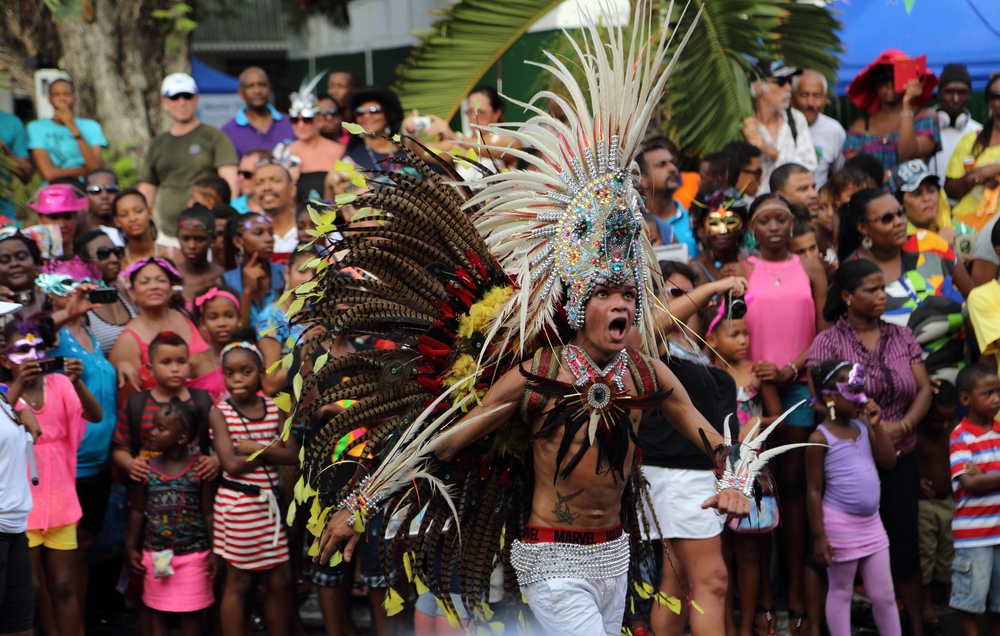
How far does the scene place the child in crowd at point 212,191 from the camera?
28.9 feet

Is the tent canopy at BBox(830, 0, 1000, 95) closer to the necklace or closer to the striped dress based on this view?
the necklace

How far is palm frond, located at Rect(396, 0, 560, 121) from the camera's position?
9227 mm

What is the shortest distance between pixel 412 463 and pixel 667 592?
6.69 ft

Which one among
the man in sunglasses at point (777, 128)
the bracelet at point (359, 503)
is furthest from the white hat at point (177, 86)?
the bracelet at point (359, 503)

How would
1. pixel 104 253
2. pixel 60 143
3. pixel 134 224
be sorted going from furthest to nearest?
pixel 60 143 < pixel 134 224 < pixel 104 253

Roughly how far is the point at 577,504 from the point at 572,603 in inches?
14.8

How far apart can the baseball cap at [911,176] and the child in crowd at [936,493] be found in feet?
4.96

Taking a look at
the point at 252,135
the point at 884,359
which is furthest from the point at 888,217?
the point at 252,135

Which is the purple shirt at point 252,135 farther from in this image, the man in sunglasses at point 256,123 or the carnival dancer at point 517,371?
the carnival dancer at point 517,371

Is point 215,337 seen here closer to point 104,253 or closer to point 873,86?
point 104,253

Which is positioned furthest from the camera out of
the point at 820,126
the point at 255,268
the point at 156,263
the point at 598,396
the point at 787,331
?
the point at 820,126

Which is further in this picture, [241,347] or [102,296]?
[102,296]

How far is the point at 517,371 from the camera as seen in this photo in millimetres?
4574

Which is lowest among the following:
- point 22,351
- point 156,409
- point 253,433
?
point 253,433
